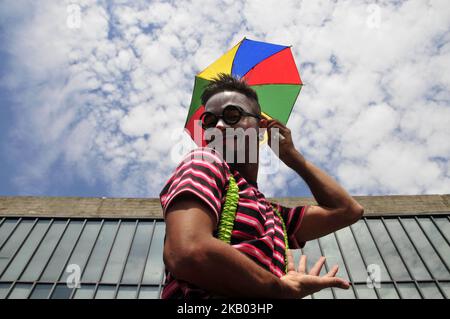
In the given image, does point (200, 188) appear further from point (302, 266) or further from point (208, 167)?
point (302, 266)

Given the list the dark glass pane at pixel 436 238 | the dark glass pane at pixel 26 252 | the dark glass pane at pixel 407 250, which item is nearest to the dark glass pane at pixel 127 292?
the dark glass pane at pixel 26 252

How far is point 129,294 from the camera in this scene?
45.0ft

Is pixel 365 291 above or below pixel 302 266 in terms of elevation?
above

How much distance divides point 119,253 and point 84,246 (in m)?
1.68

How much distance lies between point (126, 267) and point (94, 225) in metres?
3.04

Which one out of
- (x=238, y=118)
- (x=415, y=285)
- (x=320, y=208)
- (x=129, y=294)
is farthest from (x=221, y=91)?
(x=415, y=285)

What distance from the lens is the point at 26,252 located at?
15.0m

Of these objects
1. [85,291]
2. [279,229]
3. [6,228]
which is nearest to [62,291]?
[85,291]

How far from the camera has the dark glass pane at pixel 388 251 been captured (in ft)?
46.8

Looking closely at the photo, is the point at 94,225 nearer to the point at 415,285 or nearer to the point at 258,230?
the point at 415,285

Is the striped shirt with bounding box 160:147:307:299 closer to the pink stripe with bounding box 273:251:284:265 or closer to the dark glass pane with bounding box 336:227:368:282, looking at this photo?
the pink stripe with bounding box 273:251:284:265

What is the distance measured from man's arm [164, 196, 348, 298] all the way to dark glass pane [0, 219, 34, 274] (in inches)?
645

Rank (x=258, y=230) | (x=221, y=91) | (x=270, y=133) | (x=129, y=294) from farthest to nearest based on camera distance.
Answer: (x=129, y=294)
(x=221, y=91)
(x=270, y=133)
(x=258, y=230)

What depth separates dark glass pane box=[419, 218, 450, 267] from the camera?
14.9m
